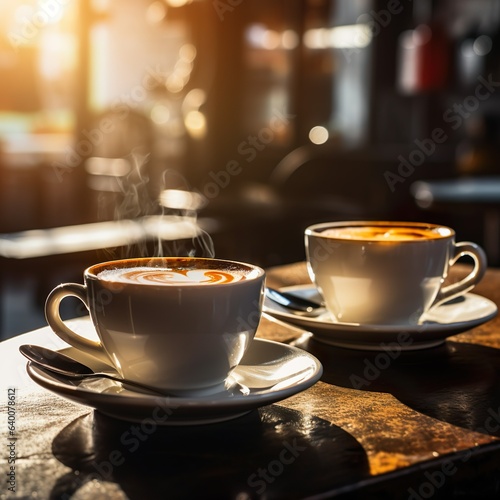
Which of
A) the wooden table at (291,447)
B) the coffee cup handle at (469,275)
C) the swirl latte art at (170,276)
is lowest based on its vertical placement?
the wooden table at (291,447)

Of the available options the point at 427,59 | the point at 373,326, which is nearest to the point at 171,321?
the point at 373,326

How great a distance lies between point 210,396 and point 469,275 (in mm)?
448

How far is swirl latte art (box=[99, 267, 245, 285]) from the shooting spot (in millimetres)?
682

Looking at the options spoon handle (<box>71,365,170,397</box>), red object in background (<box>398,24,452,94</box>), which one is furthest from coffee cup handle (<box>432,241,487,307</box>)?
red object in background (<box>398,24,452,94</box>)

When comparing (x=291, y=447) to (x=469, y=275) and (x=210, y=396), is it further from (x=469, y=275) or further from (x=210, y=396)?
(x=469, y=275)

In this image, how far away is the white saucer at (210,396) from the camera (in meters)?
0.59

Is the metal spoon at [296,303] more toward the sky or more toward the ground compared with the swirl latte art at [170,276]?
more toward the ground

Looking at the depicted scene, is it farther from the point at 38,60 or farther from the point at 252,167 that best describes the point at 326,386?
the point at 38,60

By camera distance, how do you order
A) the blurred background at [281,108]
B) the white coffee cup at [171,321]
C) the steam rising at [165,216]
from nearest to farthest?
the white coffee cup at [171,321], the steam rising at [165,216], the blurred background at [281,108]

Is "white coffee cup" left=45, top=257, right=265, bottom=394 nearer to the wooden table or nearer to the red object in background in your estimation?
the wooden table

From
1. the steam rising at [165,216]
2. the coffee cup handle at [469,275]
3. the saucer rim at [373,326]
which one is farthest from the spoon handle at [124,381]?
the steam rising at [165,216]

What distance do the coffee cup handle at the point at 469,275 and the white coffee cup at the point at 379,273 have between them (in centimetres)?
2

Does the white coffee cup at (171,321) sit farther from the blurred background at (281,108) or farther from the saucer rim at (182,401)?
the blurred background at (281,108)

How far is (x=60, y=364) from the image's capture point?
2.28 ft
